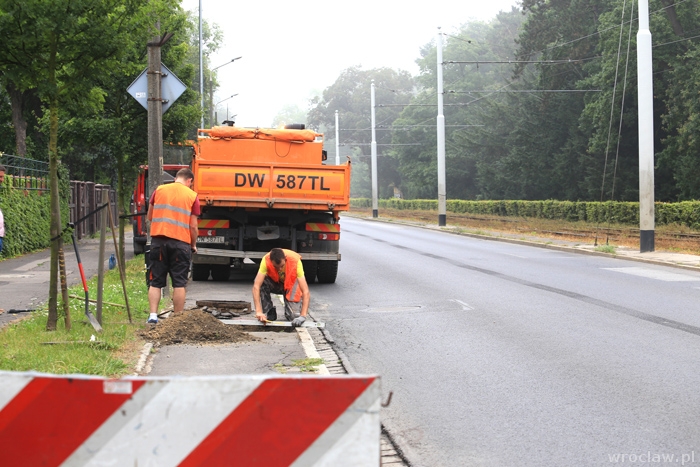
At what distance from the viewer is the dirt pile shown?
9273 mm

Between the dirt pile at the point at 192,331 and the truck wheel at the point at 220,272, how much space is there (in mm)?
7020

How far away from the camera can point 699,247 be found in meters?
24.4

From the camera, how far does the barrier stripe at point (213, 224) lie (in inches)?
632

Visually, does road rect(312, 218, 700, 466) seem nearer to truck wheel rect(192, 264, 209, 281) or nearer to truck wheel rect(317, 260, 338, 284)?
truck wheel rect(317, 260, 338, 284)

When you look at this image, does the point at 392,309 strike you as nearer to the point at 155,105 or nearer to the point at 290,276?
the point at 290,276

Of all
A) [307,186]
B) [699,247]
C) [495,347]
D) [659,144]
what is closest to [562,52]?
[659,144]

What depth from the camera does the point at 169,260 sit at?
1016cm

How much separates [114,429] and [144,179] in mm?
19307

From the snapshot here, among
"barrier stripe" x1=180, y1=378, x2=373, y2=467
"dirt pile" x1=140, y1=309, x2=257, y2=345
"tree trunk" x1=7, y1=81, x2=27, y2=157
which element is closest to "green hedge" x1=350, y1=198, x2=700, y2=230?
"tree trunk" x1=7, y1=81, x2=27, y2=157

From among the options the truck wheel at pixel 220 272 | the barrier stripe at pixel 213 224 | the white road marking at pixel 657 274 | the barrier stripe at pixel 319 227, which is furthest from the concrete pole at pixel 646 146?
the barrier stripe at pixel 213 224

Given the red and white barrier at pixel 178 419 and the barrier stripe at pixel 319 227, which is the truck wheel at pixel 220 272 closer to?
the barrier stripe at pixel 319 227

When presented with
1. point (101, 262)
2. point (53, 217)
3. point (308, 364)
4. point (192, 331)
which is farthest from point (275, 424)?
point (53, 217)

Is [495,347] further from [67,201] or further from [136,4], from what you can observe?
[67,201]

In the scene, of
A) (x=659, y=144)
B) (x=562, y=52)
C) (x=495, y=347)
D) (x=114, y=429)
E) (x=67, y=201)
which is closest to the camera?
(x=114, y=429)
